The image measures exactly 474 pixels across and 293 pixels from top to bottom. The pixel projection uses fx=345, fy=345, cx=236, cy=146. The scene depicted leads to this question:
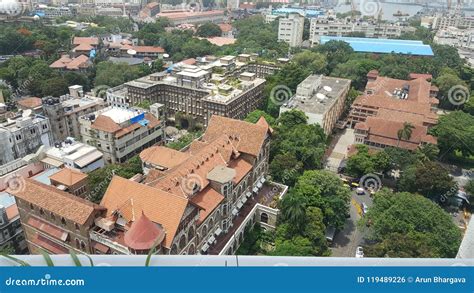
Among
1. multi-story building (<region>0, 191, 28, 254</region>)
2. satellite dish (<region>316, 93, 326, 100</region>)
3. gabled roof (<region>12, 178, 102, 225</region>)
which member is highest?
gabled roof (<region>12, 178, 102, 225</region>)

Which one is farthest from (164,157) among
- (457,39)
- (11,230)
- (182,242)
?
(457,39)

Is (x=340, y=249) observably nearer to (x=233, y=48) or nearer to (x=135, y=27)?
(x=233, y=48)

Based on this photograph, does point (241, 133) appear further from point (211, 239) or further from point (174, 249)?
point (174, 249)

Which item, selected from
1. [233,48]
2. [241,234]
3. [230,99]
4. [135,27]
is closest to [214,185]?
[241,234]

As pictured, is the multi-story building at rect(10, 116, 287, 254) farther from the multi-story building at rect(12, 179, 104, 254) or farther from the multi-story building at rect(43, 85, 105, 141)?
the multi-story building at rect(43, 85, 105, 141)

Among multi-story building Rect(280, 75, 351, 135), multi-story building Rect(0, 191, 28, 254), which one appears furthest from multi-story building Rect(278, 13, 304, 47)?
multi-story building Rect(0, 191, 28, 254)

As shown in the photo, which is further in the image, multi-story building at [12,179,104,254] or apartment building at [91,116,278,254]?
multi-story building at [12,179,104,254]

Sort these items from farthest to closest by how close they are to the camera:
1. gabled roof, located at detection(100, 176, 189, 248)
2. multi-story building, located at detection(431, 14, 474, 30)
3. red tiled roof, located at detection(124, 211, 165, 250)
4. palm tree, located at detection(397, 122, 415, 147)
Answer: multi-story building, located at detection(431, 14, 474, 30) < palm tree, located at detection(397, 122, 415, 147) < gabled roof, located at detection(100, 176, 189, 248) < red tiled roof, located at detection(124, 211, 165, 250)

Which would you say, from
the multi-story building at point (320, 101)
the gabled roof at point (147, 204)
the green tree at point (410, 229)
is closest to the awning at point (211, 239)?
the gabled roof at point (147, 204)
